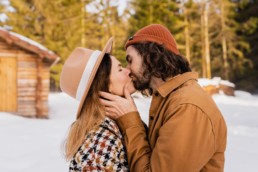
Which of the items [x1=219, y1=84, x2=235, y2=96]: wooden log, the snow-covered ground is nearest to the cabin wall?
the snow-covered ground

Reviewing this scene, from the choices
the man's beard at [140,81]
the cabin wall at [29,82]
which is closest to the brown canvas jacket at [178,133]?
the man's beard at [140,81]

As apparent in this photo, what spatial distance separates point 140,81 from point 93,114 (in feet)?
1.28

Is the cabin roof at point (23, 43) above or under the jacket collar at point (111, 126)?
above

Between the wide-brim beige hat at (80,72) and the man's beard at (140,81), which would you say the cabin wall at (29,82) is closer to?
the wide-brim beige hat at (80,72)

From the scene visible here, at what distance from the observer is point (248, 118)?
14344 mm

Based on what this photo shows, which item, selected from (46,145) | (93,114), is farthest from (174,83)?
(46,145)

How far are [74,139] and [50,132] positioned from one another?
29.6ft

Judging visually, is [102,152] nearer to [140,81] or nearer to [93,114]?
[93,114]

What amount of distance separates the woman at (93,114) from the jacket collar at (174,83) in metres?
0.32

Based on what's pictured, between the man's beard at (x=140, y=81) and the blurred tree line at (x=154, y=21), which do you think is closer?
the man's beard at (x=140, y=81)

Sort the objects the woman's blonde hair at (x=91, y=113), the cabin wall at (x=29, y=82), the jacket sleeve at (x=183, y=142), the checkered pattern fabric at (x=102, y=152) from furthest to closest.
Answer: the cabin wall at (x=29, y=82) < the woman's blonde hair at (x=91, y=113) < the checkered pattern fabric at (x=102, y=152) < the jacket sleeve at (x=183, y=142)

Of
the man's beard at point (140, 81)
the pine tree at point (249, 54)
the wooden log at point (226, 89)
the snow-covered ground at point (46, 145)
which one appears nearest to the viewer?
the man's beard at point (140, 81)

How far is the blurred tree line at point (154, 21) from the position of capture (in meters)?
28.1

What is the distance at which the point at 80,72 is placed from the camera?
2311 millimetres
